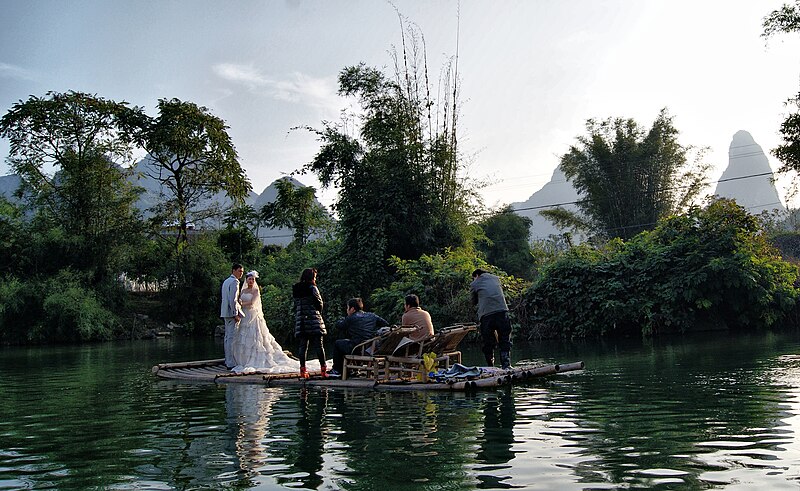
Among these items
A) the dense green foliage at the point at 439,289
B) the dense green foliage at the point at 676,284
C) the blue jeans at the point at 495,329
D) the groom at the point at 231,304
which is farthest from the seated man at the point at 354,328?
the dense green foliage at the point at 676,284

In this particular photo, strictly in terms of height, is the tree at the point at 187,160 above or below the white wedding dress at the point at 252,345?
above

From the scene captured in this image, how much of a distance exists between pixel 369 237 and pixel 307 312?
15438 mm

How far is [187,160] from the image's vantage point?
41.2 meters

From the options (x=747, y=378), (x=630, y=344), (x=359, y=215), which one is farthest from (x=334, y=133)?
(x=747, y=378)

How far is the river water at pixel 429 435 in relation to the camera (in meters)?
5.31

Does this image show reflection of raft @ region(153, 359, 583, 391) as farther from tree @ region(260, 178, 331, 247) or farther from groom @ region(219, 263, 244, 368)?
tree @ region(260, 178, 331, 247)

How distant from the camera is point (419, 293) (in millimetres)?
24516

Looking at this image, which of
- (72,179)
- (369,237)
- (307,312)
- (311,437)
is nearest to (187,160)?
(72,179)

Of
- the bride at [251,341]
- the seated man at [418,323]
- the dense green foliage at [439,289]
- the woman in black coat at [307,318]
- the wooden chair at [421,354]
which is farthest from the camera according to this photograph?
the dense green foliage at [439,289]

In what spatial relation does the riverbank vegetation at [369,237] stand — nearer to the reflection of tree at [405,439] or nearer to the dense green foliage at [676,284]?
the dense green foliage at [676,284]

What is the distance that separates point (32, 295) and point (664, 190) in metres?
33.9

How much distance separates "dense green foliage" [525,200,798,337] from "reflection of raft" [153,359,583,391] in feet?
38.2

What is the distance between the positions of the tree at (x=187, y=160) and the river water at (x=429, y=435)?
2940cm

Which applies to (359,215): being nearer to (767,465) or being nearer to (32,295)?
(32,295)
